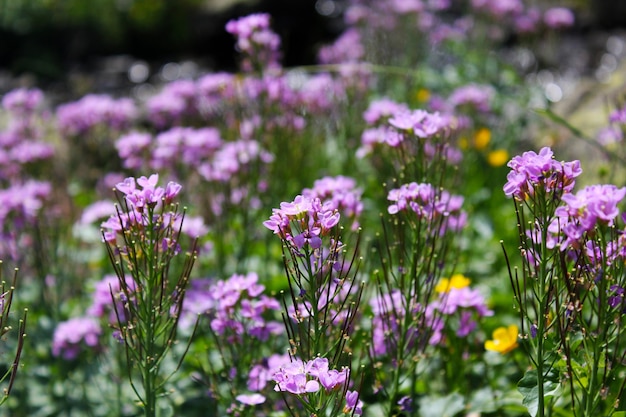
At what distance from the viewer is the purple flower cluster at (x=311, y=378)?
5.72 ft

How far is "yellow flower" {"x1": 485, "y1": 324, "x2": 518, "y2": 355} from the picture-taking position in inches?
110

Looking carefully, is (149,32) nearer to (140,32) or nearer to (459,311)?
(140,32)

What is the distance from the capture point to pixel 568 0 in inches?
479

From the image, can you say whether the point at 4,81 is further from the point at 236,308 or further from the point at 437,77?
the point at 236,308

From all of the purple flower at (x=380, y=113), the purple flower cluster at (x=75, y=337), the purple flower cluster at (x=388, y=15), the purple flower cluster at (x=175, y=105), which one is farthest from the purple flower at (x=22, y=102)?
the purple flower cluster at (x=388, y=15)

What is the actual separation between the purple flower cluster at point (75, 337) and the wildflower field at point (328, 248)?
0.02 m

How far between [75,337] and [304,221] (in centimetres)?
168

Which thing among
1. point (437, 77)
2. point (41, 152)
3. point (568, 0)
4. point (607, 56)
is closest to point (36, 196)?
point (41, 152)

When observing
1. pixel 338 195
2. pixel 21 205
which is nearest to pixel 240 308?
pixel 338 195

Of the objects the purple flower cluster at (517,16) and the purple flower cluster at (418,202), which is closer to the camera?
the purple flower cluster at (418,202)

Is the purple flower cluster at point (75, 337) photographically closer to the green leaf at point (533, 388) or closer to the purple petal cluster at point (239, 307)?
the purple petal cluster at point (239, 307)

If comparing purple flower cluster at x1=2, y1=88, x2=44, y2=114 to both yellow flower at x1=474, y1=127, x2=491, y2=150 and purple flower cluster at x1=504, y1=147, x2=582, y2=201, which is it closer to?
yellow flower at x1=474, y1=127, x2=491, y2=150

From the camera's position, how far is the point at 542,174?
1862 mm

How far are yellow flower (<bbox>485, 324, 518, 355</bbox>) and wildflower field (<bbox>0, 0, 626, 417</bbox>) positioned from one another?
0.03 ft
